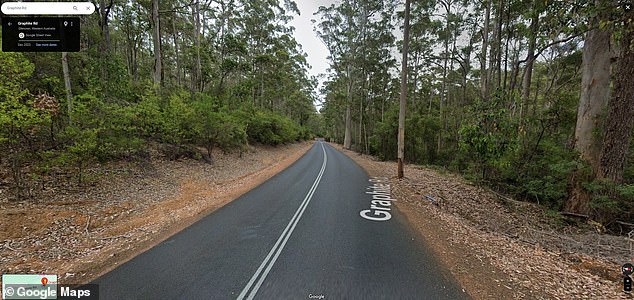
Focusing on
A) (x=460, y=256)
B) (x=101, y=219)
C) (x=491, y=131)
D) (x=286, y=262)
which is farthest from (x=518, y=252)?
(x=101, y=219)

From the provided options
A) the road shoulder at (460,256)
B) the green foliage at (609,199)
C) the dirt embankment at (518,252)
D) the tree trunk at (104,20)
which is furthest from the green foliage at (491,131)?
the tree trunk at (104,20)

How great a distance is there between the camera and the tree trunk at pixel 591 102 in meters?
5.92

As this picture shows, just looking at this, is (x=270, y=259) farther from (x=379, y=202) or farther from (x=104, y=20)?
(x=104, y=20)

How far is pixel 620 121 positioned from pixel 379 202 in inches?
230

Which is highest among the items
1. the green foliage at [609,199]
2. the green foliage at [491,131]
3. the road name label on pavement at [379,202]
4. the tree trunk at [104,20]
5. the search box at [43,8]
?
the tree trunk at [104,20]

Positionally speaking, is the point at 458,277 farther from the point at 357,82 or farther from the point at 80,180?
the point at 357,82

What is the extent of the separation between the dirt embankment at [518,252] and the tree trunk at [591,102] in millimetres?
933

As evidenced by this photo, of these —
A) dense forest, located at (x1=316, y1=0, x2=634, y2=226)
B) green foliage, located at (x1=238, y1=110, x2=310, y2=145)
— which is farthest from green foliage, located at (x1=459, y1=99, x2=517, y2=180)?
green foliage, located at (x1=238, y1=110, x2=310, y2=145)

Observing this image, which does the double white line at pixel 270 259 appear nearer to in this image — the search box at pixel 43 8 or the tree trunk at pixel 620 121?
the search box at pixel 43 8

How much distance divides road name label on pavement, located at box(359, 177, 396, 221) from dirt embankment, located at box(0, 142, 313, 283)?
4.10 m

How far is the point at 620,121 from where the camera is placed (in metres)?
5.26

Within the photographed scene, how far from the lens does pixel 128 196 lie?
21.8ft

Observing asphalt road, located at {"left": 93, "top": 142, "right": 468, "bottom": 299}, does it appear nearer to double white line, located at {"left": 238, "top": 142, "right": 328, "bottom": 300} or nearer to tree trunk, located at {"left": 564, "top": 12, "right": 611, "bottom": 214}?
double white line, located at {"left": 238, "top": 142, "right": 328, "bottom": 300}

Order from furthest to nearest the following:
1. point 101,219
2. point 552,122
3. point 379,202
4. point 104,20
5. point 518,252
A: point 104,20 < point 552,122 < point 379,202 < point 101,219 < point 518,252
